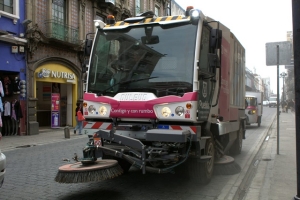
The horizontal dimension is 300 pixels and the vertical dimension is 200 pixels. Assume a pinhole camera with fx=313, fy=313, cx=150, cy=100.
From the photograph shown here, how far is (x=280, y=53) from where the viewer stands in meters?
9.14

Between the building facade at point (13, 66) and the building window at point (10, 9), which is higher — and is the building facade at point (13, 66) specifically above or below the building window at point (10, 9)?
below

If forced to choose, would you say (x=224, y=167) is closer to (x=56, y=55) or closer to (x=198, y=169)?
(x=198, y=169)

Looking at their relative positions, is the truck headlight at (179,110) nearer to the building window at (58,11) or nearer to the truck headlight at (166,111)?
the truck headlight at (166,111)

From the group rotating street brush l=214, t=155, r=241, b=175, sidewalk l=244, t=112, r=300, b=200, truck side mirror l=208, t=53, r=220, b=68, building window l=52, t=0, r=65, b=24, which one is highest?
building window l=52, t=0, r=65, b=24

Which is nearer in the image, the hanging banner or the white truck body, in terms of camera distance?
the hanging banner

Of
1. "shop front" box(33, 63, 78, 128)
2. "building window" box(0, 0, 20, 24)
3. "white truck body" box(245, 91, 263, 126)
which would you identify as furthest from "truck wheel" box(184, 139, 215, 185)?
"white truck body" box(245, 91, 263, 126)

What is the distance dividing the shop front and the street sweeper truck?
1229 cm

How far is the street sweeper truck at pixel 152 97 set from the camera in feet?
15.8

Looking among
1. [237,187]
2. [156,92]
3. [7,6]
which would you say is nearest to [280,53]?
[237,187]

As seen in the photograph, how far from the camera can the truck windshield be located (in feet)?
17.0

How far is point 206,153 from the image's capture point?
→ 563 centimetres

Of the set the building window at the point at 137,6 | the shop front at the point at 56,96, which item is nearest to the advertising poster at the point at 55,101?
the shop front at the point at 56,96

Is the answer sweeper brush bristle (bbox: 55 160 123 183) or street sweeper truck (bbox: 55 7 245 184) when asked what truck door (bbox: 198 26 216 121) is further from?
sweeper brush bristle (bbox: 55 160 123 183)

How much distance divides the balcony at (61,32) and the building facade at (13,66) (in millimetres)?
1553
